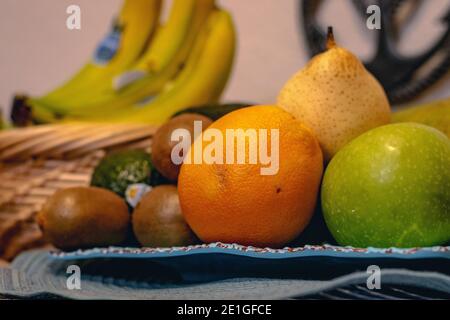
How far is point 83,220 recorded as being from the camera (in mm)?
542

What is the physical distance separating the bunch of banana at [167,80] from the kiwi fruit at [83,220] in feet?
1.05

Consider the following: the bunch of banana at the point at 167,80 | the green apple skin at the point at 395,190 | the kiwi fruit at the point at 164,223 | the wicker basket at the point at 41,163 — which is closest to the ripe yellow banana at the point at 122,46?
the bunch of banana at the point at 167,80

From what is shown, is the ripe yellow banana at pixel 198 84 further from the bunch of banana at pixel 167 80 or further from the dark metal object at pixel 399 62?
the dark metal object at pixel 399 62

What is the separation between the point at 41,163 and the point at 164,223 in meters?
0.29

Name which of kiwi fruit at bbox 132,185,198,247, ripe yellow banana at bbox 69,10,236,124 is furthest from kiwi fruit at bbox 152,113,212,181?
ripe yellow banana at bbox 69,10,236,124

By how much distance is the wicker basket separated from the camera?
28.3 inches

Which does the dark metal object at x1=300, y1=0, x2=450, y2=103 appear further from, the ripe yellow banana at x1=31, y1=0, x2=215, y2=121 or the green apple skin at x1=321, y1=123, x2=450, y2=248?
the green apple skin at x1=321, y1=123, x2=450, y2=248

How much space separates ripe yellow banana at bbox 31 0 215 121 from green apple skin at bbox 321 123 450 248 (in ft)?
1.70

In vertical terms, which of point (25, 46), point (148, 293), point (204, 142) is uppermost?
point (25, 46)

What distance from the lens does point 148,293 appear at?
46cm
